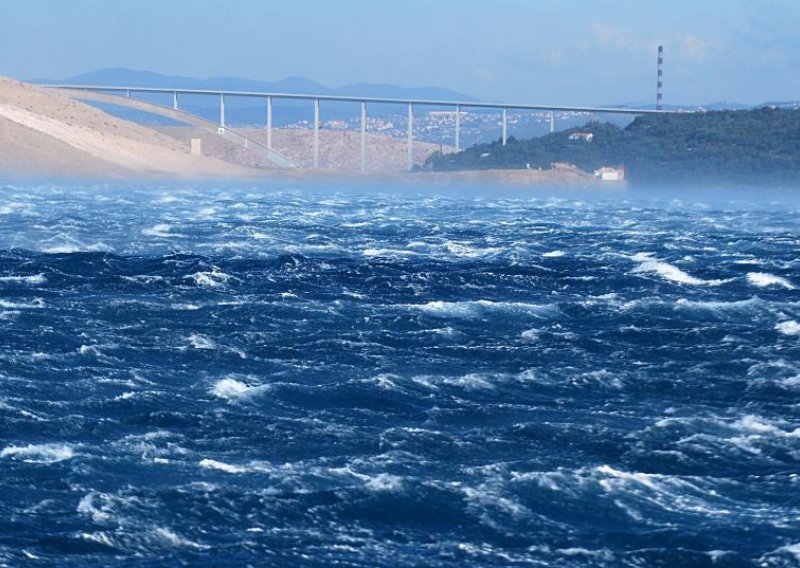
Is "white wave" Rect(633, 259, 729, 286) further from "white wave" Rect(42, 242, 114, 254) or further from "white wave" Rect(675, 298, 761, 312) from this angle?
"white wave" Rect(42, 242, 114, 254)

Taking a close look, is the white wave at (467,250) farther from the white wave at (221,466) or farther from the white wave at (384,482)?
the white wave at (384,482)

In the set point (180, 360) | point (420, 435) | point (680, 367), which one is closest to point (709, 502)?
point (420, 435)

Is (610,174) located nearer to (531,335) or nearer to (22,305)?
(22,305)

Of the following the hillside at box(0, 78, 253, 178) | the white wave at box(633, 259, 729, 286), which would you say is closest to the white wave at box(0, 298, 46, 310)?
the white wave at box(633, 259, 729, 286)

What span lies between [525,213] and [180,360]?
62.8 m

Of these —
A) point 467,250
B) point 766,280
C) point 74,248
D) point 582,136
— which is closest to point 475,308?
point 766,280

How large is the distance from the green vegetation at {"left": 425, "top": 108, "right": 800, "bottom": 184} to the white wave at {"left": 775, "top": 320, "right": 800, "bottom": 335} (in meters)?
107

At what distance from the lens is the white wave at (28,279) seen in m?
46.3

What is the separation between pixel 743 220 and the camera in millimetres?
88250

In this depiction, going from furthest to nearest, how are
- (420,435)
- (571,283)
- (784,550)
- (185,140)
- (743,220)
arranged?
(185,140)
(743,220)
(571,283)
(420,435)
(784,550)

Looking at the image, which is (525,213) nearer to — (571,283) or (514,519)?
(571,283)

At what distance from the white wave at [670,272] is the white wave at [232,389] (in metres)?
22.0

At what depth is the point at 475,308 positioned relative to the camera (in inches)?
1640

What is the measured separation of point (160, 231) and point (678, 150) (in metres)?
96.5
